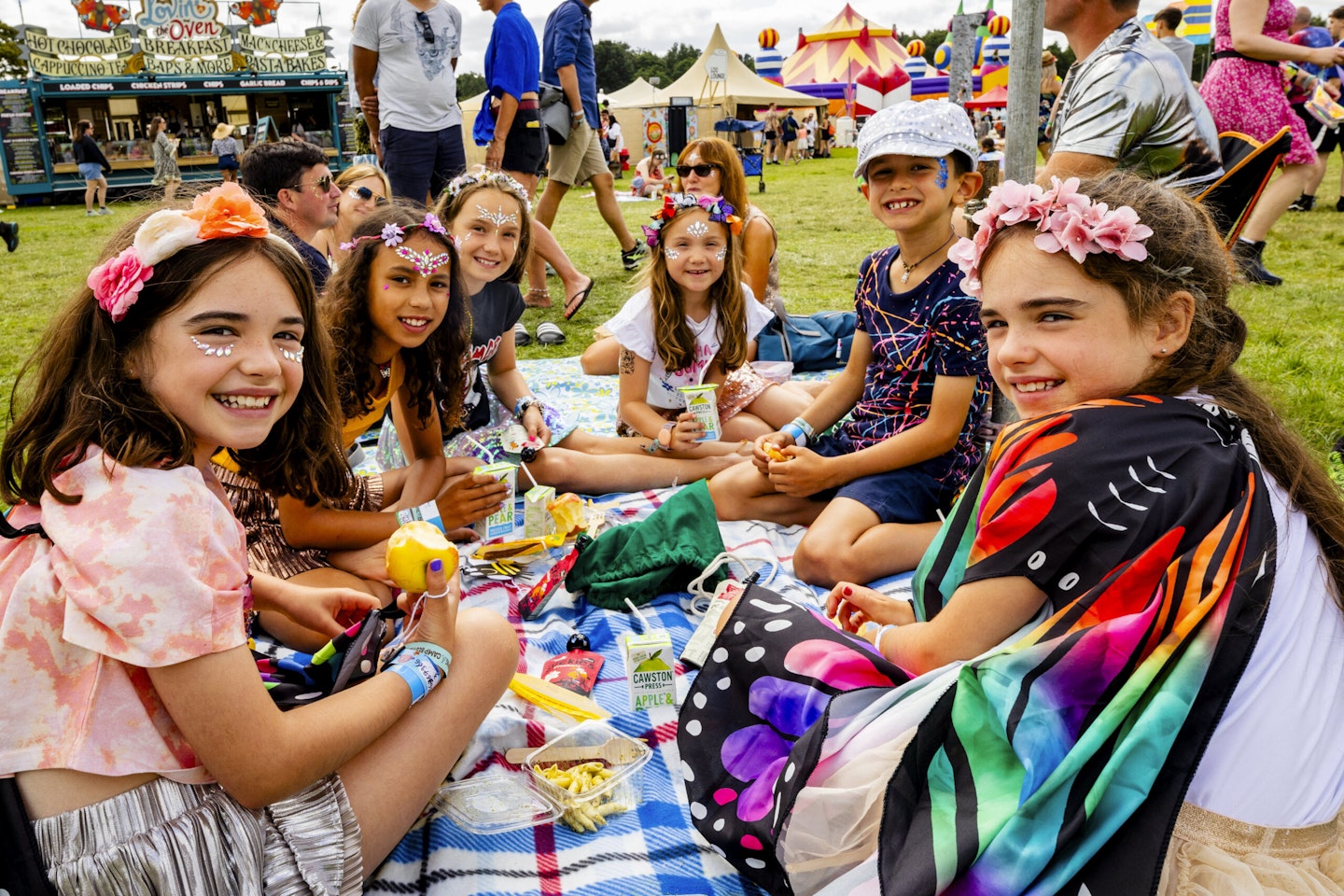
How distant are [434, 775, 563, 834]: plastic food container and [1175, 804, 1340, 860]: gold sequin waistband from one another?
4.28ft

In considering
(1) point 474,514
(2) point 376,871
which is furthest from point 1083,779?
(1) point 474,514

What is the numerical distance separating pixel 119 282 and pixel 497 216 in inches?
102

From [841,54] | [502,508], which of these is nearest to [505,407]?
[502,508]

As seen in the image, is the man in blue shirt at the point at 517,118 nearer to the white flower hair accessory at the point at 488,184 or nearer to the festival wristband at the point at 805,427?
the white flower hair accessory at the point at 488,184

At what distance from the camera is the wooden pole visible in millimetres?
3422

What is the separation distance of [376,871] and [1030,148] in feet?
10.9

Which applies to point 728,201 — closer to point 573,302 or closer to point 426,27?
point 573,302

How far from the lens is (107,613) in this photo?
1.42 metres

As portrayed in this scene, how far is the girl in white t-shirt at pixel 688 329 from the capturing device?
4230mm

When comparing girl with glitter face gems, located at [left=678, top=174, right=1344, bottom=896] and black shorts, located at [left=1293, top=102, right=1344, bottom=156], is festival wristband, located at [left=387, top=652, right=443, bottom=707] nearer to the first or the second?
girl with glitter face gems, located at [left=678, top=174, right=1344, bottom=896]

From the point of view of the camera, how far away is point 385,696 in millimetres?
1797

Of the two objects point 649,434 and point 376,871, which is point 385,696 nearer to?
point 376,871

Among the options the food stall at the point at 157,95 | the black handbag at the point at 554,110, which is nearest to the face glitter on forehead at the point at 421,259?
the black handbag at the point at 554,110

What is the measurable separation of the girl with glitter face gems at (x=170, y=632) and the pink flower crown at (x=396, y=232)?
55.5 inches
